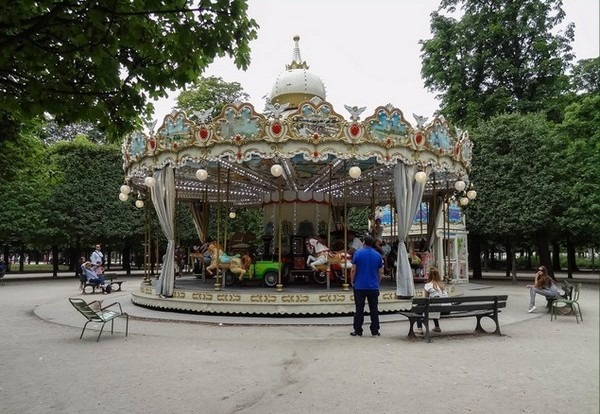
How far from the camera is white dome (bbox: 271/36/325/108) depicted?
603 inches

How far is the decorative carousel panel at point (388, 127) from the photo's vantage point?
12.1 m

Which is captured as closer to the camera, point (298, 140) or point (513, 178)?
point (298, 140)

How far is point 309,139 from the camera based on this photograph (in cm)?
1174

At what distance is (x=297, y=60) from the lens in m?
16.3

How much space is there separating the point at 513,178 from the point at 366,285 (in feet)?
59.9

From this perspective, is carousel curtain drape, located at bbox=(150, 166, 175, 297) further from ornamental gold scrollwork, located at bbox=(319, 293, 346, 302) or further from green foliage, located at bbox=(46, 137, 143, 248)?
green foliage, located at bbox=(46, 137, 143, 248)

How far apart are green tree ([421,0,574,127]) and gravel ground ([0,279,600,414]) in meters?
22.5

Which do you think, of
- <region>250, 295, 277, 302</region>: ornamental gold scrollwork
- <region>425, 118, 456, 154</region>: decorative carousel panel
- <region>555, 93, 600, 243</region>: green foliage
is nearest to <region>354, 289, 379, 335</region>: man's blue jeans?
<region>250, 295, 277, 302</region>: ornamental gold scrollwork

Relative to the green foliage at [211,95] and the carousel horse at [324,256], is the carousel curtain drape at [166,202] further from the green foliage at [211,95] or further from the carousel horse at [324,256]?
the green foliage at [211,95]

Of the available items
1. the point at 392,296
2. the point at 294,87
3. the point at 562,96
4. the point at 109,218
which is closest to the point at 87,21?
the point at 392,296

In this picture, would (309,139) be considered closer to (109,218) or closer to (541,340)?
(541,340)

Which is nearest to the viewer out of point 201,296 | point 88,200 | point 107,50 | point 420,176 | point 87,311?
point 107,50

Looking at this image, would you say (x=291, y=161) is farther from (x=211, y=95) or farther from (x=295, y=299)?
(x=211, y=95)

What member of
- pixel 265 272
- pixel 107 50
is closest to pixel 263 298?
pixel 265 272
